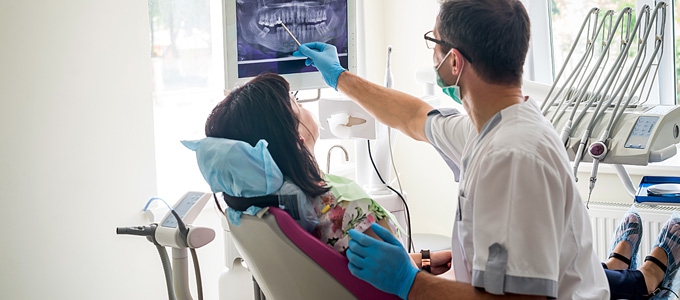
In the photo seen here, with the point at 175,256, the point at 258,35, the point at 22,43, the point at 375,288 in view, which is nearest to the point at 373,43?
the point at 258,35

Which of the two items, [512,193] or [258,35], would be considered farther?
[258,35]

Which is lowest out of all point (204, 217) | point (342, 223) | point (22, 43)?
point (204, 217)

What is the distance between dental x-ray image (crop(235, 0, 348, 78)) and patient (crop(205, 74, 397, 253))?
24.8 inches

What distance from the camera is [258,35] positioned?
7.84 feet

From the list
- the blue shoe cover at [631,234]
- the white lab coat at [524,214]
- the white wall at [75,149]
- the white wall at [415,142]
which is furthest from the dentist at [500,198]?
the white wall at [415,142]

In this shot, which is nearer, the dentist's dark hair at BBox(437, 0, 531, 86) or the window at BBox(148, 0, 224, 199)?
the dentist's dark hair at BBox(437, 0, 531, 86)

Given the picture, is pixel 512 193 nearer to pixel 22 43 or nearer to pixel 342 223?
pixel 342 223

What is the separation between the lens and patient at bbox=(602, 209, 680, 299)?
2000mm

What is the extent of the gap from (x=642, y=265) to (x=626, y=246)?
11cm

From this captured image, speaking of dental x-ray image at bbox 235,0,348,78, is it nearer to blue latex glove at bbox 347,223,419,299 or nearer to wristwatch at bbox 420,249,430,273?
wristwatch at bbox 420,249,430,273

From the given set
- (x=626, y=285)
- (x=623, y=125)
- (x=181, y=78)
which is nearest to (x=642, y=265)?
(x=626, y=285)

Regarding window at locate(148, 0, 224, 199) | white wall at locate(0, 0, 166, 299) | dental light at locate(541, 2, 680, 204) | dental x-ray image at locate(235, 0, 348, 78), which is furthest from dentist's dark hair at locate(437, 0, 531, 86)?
window at locate(148, 0, 224, 199)

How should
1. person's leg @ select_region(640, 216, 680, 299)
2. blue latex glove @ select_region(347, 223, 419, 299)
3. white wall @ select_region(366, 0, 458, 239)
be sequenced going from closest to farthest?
blue latex glove @ select_region(347, 223, 419, 299)
person's leg @ select_region(640, 216, 680, 299)
white wall @ select_region(366, 0, 458, 239)

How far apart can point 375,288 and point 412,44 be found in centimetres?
255
